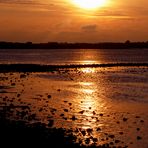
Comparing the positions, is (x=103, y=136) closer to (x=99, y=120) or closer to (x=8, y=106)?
(x=99, y=120)

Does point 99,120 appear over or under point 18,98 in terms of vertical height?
under

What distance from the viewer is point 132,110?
3195 cm

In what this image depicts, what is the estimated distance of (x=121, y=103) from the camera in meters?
36.0

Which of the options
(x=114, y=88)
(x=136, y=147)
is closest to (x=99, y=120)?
(x=136, y=147)

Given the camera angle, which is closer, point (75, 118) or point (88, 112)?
point (75, 118)

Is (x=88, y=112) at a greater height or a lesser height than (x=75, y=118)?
greater

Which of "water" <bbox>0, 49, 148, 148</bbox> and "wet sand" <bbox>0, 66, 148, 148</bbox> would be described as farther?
"water" <bbox>0, 49, 148, 148</bbox>

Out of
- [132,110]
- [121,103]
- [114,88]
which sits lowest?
[132,110]

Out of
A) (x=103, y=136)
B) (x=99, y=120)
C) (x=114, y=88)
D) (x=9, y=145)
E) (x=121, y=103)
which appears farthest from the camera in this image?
(x=114, y=88)

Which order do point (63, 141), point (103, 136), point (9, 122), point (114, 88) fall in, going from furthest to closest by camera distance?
point (114, 88) → point (9, 122) → point (103, 136) → point (63, 141)

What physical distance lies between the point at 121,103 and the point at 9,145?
1779cm

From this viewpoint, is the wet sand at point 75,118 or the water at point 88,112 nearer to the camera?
the wet sand at point 75,118

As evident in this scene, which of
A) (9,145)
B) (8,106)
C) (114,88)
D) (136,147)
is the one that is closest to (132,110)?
(8,106)

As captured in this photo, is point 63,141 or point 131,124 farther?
point 131,124
